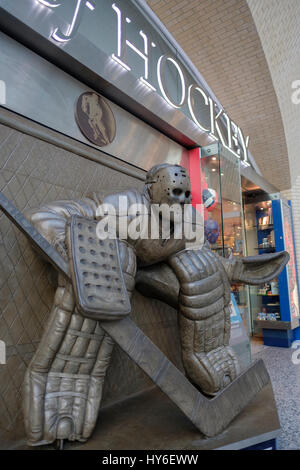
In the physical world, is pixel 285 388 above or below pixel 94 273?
below

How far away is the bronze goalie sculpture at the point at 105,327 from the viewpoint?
930 millimetres

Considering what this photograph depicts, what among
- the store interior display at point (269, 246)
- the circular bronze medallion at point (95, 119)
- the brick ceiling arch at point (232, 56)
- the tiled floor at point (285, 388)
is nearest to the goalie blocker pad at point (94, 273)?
the circular bronze medallion at point (95, 119)

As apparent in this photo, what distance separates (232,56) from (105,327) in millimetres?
3682

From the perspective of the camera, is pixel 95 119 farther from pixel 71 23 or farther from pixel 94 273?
pixel 94 273

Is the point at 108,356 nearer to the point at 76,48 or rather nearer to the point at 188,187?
the point at 188,187

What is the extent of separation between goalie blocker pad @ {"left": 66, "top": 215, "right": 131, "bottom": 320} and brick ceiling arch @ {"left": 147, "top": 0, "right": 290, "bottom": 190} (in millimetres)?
3087

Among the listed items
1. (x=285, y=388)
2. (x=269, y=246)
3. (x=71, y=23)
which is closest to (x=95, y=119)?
(x=71, y=23)

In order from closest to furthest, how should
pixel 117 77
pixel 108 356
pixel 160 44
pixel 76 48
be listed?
pixel 108 356, pixel 76 48, pixel 117 77, pixel 160 44

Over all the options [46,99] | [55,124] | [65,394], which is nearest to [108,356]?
[65,394]

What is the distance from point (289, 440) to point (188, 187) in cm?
136

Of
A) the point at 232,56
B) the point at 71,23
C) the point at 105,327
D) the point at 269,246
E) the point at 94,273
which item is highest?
the point at 232,56

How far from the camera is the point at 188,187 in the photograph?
1.33m

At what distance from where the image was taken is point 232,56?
3.46 m

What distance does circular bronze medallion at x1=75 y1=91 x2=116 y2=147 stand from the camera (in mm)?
1670
